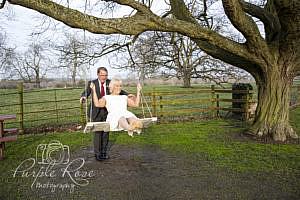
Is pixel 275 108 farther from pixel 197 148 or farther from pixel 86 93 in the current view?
pixel 86 93

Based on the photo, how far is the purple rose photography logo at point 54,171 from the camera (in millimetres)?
5133

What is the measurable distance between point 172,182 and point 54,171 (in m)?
2.38

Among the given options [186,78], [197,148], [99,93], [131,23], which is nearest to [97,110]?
[99,93]

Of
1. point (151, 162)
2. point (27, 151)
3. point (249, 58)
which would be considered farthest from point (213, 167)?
point (27, 151)

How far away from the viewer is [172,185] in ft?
16.2

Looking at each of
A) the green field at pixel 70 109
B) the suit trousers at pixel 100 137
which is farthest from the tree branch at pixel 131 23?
the green field at pixel 70 109

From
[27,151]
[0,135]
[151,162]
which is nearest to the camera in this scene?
[151,162]

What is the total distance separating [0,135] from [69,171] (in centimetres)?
221

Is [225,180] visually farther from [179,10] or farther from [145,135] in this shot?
[179,10]

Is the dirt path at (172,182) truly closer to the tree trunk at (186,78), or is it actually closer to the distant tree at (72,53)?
the distant tree at (72,53)

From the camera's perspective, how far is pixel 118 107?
5.67 metres

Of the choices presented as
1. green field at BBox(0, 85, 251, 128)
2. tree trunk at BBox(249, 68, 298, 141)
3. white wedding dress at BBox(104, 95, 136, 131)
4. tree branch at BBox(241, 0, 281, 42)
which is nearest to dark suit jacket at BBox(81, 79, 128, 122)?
white wedding dress at BBox(104, 95, 136, 131)

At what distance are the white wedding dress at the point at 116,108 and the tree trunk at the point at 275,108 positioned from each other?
466 cm

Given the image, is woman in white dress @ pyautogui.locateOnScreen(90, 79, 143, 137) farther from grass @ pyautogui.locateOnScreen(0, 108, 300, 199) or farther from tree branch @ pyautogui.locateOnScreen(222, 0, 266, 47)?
tree branch @ pyautogui.locateOnScreen(222, 0, 266, 47)
